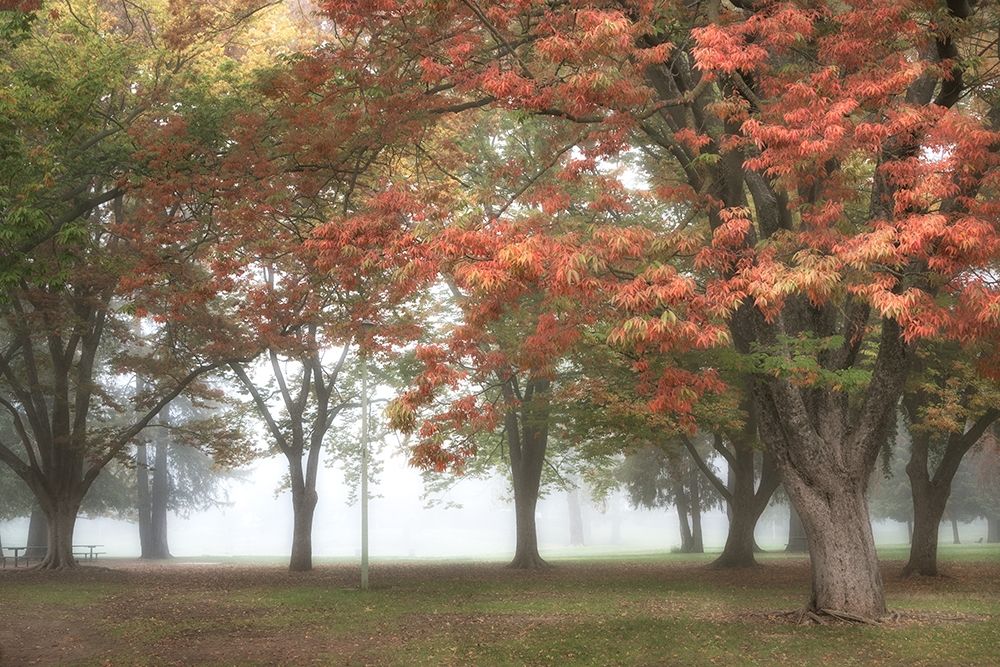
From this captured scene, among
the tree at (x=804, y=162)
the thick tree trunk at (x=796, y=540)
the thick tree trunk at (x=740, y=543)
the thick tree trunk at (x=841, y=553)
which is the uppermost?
the tree at (x=804, y=162)

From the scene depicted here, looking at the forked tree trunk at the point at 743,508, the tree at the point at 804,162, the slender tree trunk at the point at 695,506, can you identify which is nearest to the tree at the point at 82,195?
the tree at the point at 804,162

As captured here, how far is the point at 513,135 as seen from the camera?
24.0 m

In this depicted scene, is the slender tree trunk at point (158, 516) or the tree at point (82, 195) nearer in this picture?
the tree at point (82, 195)

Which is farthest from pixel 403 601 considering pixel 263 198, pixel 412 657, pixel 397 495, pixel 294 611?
pixel 397 495

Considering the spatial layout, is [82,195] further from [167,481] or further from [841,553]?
Result: [167,481]

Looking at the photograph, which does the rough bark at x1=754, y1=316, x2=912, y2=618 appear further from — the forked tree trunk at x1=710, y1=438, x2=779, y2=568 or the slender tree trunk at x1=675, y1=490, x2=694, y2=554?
the slender tree trunk at x1=675, y1=490, x2=694, y2=554

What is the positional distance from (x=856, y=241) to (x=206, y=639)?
9.51 meters

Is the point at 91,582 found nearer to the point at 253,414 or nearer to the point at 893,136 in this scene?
the point at 253,414

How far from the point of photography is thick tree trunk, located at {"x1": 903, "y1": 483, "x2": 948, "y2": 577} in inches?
784

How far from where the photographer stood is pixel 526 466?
26.8m

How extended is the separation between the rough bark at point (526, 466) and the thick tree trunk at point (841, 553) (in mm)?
12838

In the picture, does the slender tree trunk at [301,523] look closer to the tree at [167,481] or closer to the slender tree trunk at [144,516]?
the tree at [167,481]

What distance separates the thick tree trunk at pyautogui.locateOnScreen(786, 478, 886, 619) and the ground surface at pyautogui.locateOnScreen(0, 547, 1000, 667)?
0.46 metres

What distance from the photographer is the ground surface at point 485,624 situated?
410 inches
